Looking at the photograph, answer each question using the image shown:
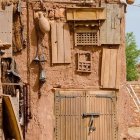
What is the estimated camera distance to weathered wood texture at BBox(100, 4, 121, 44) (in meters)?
12.6

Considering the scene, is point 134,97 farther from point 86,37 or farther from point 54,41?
point 54,41

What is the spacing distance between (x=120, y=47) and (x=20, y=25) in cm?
288

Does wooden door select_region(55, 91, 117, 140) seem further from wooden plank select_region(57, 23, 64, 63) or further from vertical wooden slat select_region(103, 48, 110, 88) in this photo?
wooden plank select_region(57, 23, 64, 63)

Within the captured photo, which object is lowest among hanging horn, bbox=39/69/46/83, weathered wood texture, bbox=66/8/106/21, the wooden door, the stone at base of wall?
the stone at base of wall

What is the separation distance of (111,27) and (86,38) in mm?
770

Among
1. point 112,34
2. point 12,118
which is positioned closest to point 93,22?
point 112,34

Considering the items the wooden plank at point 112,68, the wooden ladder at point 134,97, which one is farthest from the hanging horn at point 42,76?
the wooden ladder at point 134,97

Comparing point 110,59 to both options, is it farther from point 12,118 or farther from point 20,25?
point 12,118

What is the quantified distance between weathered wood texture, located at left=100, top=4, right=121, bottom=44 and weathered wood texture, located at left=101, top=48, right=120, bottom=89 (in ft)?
0.92

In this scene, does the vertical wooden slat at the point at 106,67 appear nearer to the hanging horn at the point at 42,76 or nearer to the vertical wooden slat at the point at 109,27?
the vertical wooden slat at the point at 109,27

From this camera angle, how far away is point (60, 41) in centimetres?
1254

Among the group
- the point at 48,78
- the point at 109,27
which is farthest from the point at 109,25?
the point at 48,78

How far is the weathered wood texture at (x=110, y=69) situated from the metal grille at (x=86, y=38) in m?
0.40

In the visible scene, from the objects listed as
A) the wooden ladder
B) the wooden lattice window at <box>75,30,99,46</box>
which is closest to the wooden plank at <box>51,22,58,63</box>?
the wooden lattice window at <box>75,30,99,46</box>
